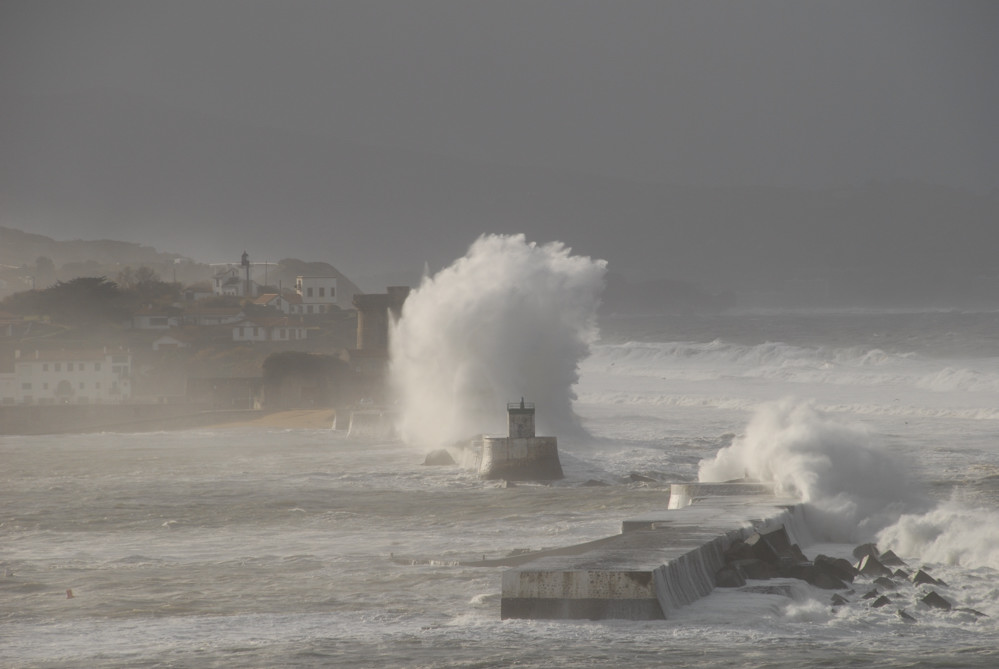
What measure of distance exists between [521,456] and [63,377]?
4316 centimetres

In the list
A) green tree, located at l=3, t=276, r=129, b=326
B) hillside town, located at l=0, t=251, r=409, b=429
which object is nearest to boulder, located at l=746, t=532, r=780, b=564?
hillside town, located at l=0, t=251, r=409, b=429

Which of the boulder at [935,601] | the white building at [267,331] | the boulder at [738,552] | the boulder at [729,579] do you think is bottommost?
the boulder at [935,601]

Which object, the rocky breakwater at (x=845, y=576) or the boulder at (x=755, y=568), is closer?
the rocky breakwater at (x=845, y=576)

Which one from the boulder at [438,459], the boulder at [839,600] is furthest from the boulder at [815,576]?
the boulder at [438,459]

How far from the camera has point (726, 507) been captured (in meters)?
14.5

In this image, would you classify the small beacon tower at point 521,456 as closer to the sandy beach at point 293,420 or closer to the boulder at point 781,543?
the boulder at point 781,543

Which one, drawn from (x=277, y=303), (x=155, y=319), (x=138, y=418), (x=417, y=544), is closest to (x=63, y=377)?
(x=138, y=418)

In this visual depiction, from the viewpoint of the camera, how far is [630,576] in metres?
9.77

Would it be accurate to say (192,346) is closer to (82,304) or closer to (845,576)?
(82,304)

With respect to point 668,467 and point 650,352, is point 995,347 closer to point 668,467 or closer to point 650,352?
point 650,352

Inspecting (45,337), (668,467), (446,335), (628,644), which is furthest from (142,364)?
(628,644)

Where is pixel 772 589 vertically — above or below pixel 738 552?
below

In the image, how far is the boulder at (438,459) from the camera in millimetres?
24906

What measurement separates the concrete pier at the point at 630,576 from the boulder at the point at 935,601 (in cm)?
165
